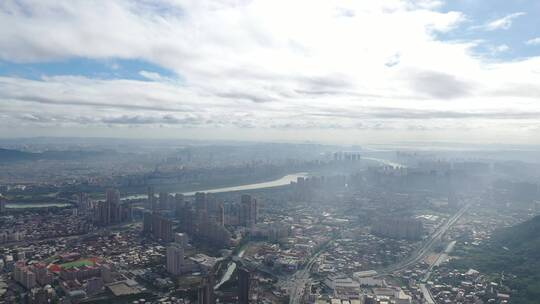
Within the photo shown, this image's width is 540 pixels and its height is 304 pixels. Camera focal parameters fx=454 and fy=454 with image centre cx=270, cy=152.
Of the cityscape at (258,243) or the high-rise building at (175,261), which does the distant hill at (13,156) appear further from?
the high-rise building at (175,261)

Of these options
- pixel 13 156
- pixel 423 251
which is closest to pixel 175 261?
pixel 423 251

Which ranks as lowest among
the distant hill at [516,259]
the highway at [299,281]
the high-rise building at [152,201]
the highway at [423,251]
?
the highway at [299,281]

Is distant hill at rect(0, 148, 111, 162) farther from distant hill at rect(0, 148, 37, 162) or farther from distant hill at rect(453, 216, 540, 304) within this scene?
distant hill at rect(453, 216, 540, 304)

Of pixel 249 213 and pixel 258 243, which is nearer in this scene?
pixel 258 243

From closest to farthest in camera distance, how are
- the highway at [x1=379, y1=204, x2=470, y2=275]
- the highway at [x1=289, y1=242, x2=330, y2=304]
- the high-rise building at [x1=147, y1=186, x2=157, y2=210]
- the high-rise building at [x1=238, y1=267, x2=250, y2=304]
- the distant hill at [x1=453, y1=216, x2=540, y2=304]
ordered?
1. the high-rise building at [x1=238, y1=267, x2=250, y2=304]
2. the highway at [x1=289, y1=242, x2=330, y2=304]
3. the distant hill at [x1=453, y1=216, x2=540, y2=304]
4. the highway at [x1=379, y1=204, x2=470, y2=275]
5. the high-rise building at [x1=147, y1=186, x2=157, y2=210]

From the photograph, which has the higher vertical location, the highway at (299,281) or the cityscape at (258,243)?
the cityscape at (258,243)

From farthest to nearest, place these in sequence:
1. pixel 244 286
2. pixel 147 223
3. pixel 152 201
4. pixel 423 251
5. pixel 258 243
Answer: pixel 152 201, pixel 147 223, pixel 258 243, pixel 423 251, pixel 244 286

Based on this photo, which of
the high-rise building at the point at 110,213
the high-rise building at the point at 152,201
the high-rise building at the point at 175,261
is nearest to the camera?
the high-rise building at the point at 175,261

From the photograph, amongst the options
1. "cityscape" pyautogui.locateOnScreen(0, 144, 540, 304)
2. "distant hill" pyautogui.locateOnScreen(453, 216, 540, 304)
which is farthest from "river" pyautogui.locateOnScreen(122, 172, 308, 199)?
"distant hill" pyautogui.locateOnScreen(453, 216, 540, 304)

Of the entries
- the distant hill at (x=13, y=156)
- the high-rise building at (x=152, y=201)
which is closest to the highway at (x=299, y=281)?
the high-rise building at (x=152, y=201)

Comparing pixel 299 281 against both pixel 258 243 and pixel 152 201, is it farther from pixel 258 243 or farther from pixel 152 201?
pixel 152 201
